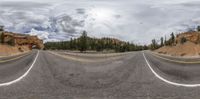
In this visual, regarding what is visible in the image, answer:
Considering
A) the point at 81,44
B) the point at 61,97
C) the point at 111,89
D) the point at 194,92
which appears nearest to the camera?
the point at 61,97

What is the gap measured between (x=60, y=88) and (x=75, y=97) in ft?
5.67

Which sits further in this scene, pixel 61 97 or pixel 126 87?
pixel 126 87

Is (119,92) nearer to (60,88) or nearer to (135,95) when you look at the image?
(135,95)

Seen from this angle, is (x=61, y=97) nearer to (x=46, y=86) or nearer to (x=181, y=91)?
(x=46, y=86)

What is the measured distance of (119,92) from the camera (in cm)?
981

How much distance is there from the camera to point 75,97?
8.93 m

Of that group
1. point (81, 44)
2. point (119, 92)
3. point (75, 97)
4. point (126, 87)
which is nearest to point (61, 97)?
point (75, 97)

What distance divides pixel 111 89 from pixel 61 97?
2.11m

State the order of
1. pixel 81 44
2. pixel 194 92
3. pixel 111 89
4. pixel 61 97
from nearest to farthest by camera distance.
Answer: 1. pixel 61 97
2. pixel 194 92
3. pixel 111 89
4. pixel 81 44

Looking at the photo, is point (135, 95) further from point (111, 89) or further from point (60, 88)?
point (60, 88)

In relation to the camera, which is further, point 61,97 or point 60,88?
point 60,88

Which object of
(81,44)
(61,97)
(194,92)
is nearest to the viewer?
(61,97)

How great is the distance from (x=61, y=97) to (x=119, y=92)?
1754mm

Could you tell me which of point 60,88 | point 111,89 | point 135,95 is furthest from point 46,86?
point 135,95
